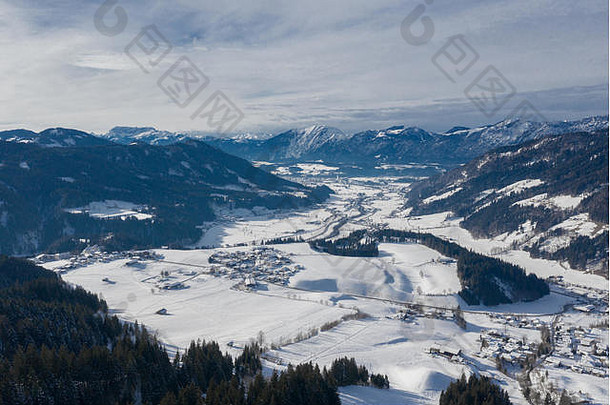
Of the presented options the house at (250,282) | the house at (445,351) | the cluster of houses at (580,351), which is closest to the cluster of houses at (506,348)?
the cluster of houses at (580,351)

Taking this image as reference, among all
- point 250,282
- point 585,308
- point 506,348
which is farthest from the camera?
point 250,282

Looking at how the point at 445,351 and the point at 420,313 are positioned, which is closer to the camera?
the point at 445,351

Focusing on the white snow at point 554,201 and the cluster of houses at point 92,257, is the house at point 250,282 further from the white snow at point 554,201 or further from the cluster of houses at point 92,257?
the white snow at point 554,201

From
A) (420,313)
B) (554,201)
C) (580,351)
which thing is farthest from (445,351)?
(554,201)

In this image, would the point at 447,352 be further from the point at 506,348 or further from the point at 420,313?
the point at 420,313

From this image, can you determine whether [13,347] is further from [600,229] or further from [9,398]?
[600,229]
